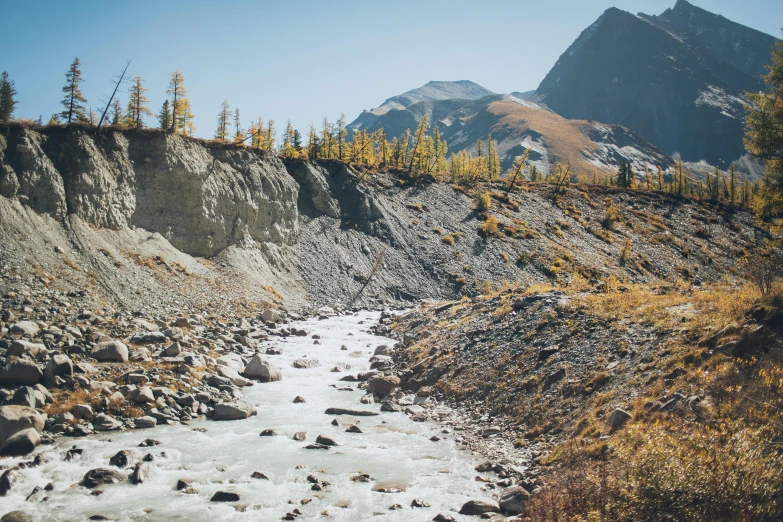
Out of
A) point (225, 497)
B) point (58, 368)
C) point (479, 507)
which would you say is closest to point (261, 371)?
point (58, 368)

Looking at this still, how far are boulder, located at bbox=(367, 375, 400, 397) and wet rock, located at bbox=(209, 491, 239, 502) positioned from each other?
11.7m

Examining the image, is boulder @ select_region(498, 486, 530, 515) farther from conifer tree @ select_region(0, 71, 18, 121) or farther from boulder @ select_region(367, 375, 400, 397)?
conifer tree @ select_region(0, 71, 18, 121)

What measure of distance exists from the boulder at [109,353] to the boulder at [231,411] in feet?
22.5

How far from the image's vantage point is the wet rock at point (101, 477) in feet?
50.3

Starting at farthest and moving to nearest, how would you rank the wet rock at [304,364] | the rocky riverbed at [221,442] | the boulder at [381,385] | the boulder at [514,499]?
the wet rock at [304,364] → the boulder at [381,385] → the rocky riverbed at [221,442] → the boulder at [514,499]

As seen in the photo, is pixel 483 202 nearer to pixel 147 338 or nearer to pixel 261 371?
pixel 261 371

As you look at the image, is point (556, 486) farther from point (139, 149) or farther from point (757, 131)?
point (139, 149)

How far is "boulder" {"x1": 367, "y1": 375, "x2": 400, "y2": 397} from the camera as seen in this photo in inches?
1026

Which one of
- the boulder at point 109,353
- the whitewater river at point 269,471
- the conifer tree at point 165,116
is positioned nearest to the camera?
the whitewater river at point 269,471

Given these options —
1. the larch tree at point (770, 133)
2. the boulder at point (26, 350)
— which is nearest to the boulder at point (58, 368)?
the boulder at point (26, 350)

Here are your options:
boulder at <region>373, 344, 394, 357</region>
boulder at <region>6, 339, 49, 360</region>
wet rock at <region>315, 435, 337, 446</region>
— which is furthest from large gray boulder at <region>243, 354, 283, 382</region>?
boulder at <region>6, 339, 49, 360</region>

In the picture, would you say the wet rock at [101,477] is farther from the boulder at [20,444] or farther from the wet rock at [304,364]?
the wet rock at [304,364]

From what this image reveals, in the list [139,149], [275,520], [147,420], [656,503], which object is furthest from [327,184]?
[656,503]

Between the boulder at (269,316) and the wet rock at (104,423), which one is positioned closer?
the wet rock at (104,423)
